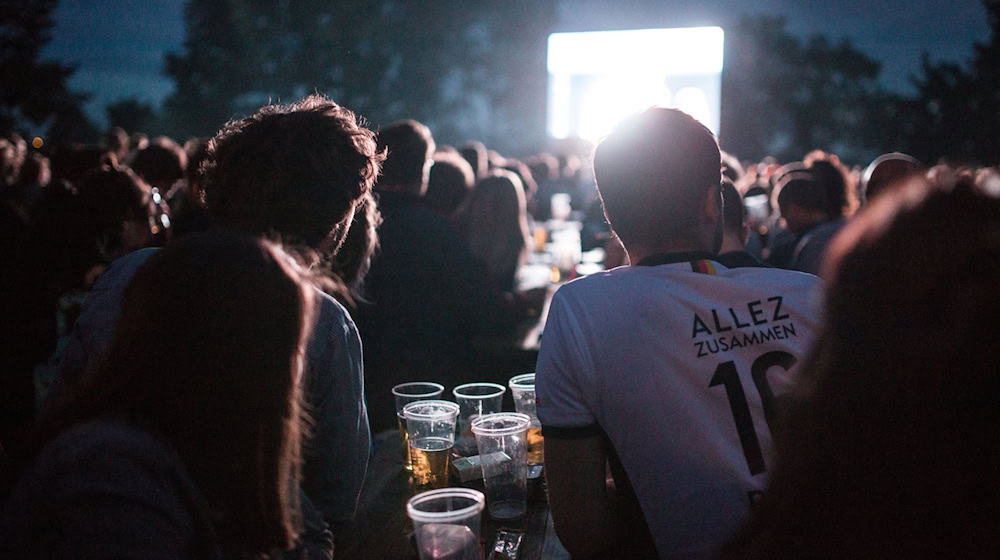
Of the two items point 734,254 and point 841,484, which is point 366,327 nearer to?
point 734,254

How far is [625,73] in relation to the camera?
10195mm

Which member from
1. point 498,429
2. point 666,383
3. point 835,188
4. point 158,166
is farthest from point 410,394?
point 835,188

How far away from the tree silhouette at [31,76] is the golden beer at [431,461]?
3517 cm

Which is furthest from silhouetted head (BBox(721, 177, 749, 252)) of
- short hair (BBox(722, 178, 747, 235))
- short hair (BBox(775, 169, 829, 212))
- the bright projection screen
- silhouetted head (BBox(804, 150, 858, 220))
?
the bright projection screen

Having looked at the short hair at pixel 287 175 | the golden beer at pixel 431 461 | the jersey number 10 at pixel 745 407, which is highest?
the short hair at pixel 287 175

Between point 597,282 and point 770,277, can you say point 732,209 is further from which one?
point 597,282

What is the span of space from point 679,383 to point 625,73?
9.42 m

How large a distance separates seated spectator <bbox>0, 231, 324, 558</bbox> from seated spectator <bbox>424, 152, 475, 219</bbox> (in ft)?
7.96

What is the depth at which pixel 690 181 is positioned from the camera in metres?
1.49


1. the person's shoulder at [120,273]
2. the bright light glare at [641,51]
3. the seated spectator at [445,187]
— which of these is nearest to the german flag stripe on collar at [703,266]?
the person's shoulder at [120,273]

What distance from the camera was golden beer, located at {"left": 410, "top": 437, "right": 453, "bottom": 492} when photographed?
176cm

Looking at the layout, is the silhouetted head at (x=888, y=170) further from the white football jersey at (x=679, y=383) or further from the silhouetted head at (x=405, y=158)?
the white football jersey at (x=679, y=383)

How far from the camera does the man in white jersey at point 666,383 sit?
139cm

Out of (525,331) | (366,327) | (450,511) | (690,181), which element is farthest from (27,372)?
(690,181)
